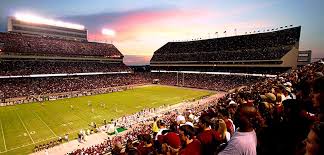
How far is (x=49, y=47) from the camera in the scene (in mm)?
67938

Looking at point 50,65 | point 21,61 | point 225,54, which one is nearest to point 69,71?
point 50,65

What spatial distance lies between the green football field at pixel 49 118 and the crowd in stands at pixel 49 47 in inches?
1028

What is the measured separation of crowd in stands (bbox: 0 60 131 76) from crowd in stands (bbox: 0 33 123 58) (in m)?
2.72

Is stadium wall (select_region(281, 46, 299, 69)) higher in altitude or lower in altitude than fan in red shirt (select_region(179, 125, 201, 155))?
higher

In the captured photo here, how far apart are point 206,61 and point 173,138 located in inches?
2875

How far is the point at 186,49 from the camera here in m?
87.6

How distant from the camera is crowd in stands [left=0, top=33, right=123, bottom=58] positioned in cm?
6003

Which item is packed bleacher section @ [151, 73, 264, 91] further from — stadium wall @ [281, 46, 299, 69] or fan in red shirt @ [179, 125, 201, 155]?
fan in red shirt @ [179, 125, 201, 155]

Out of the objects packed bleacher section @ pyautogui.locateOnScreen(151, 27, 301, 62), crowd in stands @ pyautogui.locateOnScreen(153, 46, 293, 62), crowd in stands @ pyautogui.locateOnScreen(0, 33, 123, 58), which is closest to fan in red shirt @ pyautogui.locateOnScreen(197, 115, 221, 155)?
packed bleacher section @ pyautogui.locateOnScreen(151, 27, 301, 62)

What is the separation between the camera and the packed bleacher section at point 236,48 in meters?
62.7

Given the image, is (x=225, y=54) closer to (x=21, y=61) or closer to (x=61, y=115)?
(x=61, y=115)

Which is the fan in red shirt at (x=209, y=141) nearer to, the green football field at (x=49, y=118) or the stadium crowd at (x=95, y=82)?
the green football field at (x=49, y=118)

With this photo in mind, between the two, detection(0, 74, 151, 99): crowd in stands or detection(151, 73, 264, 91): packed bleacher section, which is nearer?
detection(0, 74, 151, 99): crowd in stands

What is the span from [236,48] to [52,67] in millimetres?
56259
